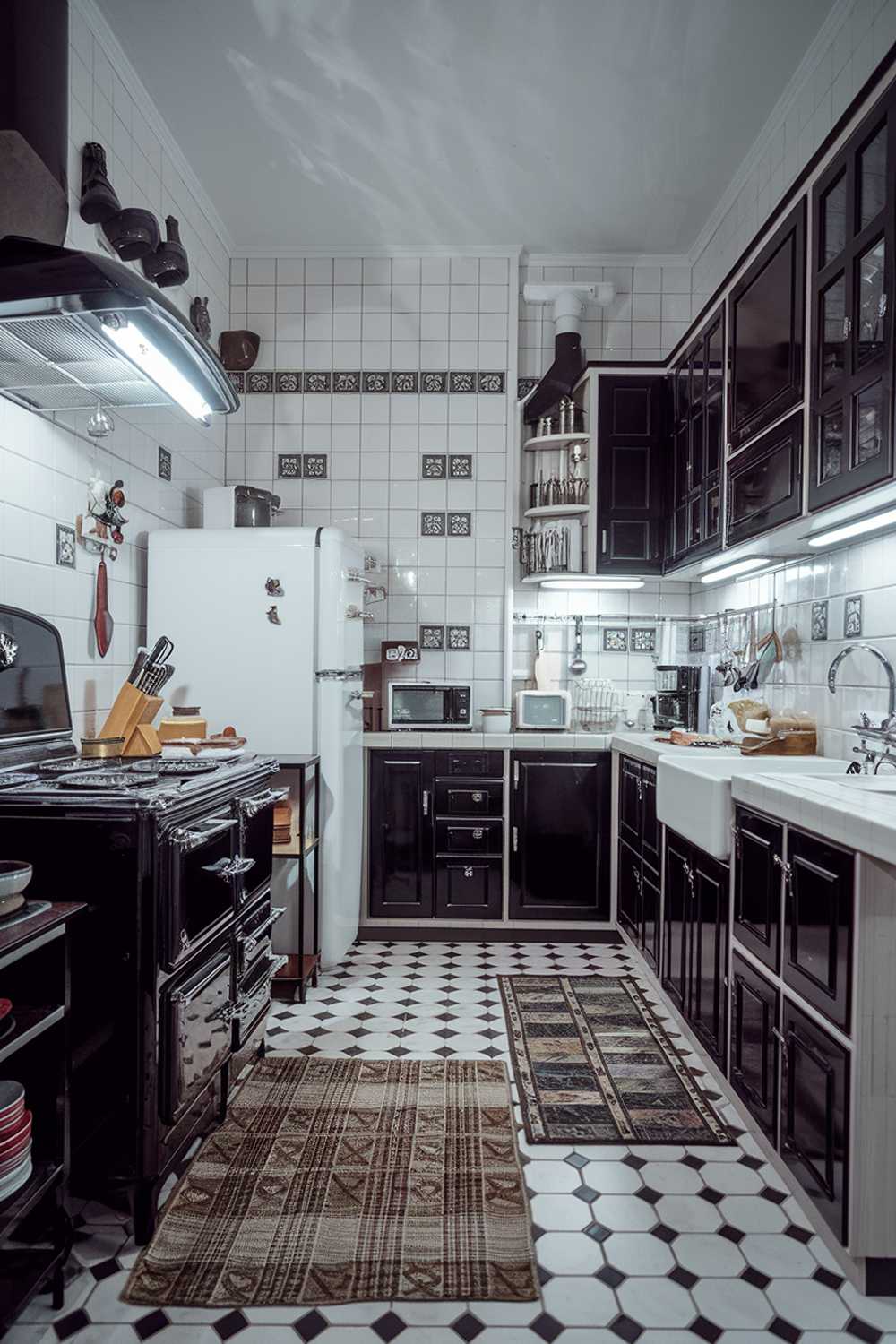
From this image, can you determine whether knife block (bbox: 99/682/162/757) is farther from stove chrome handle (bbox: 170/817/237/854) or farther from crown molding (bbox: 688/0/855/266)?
crown molding (bbox: 688/0/855/266)

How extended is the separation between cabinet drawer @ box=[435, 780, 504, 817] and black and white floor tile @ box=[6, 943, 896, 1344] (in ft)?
5.71

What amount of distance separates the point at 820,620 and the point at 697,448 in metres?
0.94

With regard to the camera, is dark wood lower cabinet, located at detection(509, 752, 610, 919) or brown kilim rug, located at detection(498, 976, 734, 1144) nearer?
brown kilim rug, located at detection(498, 976, 734, 1144)

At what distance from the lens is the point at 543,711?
4.05 meters

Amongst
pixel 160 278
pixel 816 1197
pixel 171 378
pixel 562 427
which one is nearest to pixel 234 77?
pixel 160 278

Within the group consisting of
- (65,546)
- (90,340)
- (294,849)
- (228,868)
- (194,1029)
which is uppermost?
(90,340)

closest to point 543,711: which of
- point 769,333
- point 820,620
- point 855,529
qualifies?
point 820,620

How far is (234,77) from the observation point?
3086 mm

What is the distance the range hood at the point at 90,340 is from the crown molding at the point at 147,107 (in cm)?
141

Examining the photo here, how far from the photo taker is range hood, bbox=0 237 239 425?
167 centimetres

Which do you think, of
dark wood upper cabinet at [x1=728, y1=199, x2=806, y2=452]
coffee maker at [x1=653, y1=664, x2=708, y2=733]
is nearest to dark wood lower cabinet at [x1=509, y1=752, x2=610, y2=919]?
coffee maker at [x1=653, y1=664, x2=708, y2=733]

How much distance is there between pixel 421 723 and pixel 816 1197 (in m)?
2.54

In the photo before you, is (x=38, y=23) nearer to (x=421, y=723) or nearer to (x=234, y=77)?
(x=234, y=77)

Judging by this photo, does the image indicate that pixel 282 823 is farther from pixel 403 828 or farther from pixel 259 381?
pixel 259 381
